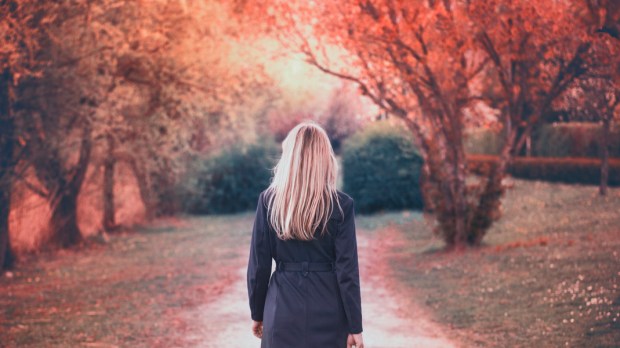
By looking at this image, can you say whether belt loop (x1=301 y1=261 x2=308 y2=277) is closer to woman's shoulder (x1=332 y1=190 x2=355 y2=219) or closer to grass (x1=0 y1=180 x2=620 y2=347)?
woman's shoulder (x1=332 y1=190 x2=355 y2=219)

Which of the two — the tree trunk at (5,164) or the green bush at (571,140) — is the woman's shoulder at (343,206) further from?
the tree trunk at (5,164)

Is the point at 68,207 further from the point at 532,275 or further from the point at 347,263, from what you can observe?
the point at 347,263

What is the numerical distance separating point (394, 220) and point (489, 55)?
30.1ft

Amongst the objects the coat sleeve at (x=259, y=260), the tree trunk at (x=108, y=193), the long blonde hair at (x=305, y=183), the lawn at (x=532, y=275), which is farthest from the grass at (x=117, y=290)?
the long blonde hair at (x=305, y=183)

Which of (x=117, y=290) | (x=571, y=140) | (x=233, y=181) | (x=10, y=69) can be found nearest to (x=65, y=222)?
(x=117, y=290)

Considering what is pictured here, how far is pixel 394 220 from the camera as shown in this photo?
73.9ft

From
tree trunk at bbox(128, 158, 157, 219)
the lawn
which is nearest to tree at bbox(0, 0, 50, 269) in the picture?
the lawn

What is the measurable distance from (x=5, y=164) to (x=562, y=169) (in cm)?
972

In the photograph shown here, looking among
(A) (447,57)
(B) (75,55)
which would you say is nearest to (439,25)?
(A) (447,57)

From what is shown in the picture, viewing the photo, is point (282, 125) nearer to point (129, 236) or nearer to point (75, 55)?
point (129, 236)

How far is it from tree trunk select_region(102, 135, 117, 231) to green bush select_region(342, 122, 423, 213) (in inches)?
290

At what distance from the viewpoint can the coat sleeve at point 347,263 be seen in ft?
15.1

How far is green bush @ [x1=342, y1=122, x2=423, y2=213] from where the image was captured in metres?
24.0

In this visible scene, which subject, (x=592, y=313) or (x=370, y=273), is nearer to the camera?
(x=592, y=313)
